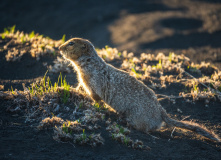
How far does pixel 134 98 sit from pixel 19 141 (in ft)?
8.55

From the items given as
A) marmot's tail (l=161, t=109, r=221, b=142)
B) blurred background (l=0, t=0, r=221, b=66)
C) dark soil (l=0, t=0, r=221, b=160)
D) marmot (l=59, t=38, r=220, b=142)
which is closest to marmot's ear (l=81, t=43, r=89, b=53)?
marmot (l=59, t=38, r=220, b=142)

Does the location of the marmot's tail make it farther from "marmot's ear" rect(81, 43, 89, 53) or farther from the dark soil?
"marmot's ear" rect(81, 43, 89, 53)

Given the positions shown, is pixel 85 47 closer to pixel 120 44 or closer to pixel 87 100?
pixel 87 100

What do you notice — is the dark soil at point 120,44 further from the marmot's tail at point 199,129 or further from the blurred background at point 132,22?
the marmot's tail at point 199,129

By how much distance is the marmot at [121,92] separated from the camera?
5.08 meters

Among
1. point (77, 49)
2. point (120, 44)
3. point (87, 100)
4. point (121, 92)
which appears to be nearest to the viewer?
point (121, 92)

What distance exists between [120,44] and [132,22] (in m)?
4.72

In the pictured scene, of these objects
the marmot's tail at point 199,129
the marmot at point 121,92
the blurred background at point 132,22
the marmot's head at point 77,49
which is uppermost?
the blurred background at point 132,22

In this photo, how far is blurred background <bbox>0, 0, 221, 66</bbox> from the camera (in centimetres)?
1485

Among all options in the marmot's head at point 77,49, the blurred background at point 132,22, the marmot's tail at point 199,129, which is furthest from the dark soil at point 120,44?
the marmot's head at point 77,49

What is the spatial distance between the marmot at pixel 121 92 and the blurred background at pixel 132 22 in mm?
7334

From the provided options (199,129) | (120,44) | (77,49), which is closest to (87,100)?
(77,49)

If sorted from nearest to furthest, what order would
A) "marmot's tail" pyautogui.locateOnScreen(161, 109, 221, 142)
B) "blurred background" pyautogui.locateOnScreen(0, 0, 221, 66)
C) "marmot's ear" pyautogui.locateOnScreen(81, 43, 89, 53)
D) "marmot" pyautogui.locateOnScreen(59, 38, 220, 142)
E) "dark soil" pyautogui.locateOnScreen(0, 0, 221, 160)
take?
"dark soil" pyautogui.locateOnScreen(0, 0, 221, 160) → "marmot's tail" pyautogui.locateOnScreen(161, 109, 221, 142) → "marmot" pyautogui.locateOnScreen(59, 38, 220, 142) → "marmot's ear" pyautogui.locateOnScreen(81, 43, 89, 53) → "blurred background" pyautogui.locateOnScreen(0, 0, 221, 66)

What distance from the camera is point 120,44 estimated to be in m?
15.4
